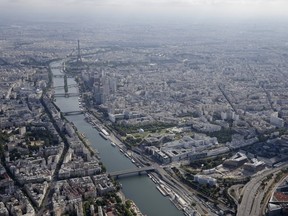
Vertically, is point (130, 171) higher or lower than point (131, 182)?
higher

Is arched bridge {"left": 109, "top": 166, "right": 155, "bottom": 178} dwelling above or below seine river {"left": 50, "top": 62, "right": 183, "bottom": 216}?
above

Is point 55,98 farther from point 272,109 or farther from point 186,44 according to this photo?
point 186,44

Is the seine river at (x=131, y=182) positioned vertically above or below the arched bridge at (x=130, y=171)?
below

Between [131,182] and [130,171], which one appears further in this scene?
[130,171]

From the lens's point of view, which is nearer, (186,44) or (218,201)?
(218,201)

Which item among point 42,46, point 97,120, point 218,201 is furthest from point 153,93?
point 42,46

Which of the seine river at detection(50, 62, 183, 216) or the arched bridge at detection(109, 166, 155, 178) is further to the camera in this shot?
the arched bridge at detection(109, 166, 155, 178)

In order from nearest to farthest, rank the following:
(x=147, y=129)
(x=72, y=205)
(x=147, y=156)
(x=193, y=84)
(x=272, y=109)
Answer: (x=72, y=205)
(x=147, y=156)
(x=147, y=129)
(x=272, y=109)
(x=193, y=84)

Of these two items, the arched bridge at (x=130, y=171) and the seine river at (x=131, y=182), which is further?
the arched bridge at (x=130, y=171)
